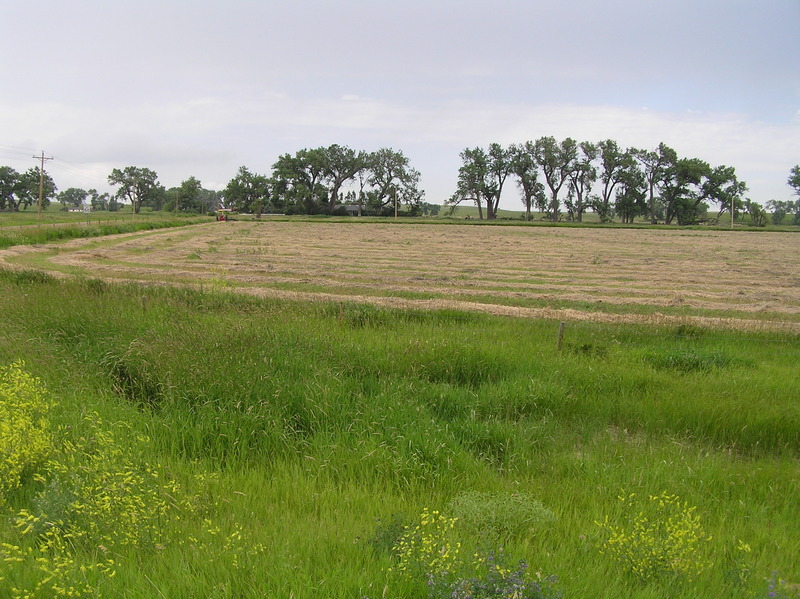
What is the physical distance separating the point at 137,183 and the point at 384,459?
150 meters

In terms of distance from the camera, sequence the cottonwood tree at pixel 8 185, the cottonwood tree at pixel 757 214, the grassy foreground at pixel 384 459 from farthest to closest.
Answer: the cottonwood tree at pixel 8 185 < the cottonwood tree at pixel 757 214 < the grassy foreground at pixel 384 459

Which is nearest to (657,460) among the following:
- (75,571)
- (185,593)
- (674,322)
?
(185,593)

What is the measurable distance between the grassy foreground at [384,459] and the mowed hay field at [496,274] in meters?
4.61

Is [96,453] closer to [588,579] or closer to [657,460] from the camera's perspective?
[588,579]

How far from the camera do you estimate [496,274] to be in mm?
22891

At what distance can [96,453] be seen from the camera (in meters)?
5.14

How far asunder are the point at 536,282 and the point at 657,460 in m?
15.4

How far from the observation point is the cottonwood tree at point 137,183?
13612 cm

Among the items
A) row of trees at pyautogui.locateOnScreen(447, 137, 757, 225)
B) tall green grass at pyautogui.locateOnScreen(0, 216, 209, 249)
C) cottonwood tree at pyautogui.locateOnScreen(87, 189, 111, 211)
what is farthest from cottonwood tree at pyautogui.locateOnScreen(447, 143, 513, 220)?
cottonwood tree at pyautogui.locateOnScreen(87, 189, 111, 211)

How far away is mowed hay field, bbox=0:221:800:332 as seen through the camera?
15.0 m

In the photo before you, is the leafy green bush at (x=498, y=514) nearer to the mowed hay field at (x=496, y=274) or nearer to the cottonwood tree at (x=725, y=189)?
Answer: the mowed hay field at (x=496, y=274)

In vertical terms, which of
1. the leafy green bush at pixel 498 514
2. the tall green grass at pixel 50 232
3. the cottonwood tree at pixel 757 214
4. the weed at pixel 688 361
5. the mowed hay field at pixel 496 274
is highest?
the cottonwood tree at pixel 757 214

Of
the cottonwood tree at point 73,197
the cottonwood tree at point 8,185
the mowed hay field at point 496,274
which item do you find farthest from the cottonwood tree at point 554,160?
the cottonwood tree at point 73,197

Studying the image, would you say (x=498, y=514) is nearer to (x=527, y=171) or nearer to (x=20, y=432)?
(x=20, y=432)
